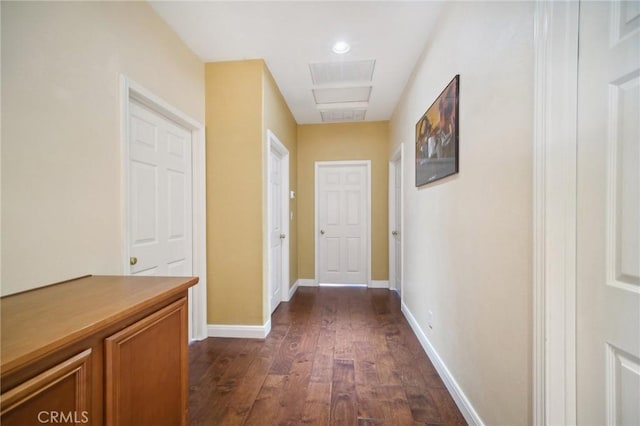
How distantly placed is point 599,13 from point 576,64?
14 centimetres

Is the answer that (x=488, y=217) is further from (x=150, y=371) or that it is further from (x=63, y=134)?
(x=63, y=134)

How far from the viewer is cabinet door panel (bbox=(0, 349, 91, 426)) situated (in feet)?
1.75

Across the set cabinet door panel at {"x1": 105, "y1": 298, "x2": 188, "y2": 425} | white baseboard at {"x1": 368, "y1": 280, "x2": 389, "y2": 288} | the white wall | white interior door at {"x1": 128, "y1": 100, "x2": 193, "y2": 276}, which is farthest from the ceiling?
white baseboard at {"x1": 368, "y1": 280, "x2": 389, "y2": 288}

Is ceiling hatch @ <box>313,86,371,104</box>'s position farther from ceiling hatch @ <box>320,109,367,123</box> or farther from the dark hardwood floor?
the dark hardwood floor

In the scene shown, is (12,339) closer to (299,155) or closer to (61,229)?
(61,229)

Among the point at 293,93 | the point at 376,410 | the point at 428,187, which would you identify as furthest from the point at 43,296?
the point at 293,93

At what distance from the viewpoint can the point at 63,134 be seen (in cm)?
118

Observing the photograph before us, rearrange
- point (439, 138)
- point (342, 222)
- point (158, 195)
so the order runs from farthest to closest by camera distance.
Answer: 1. point (342, 222)
2. point (158, 195)
3. point (439, 138)

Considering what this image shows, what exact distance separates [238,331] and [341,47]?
2766 mm

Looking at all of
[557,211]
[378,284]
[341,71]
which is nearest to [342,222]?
[378,284]

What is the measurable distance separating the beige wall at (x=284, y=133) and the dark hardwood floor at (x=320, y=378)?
0.44 metres

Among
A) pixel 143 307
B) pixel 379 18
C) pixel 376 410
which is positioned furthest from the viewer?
pixel 379 18

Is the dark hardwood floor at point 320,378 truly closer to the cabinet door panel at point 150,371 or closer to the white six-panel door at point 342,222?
the cabinet door panel at point 150,371

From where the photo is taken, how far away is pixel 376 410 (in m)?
1.46
